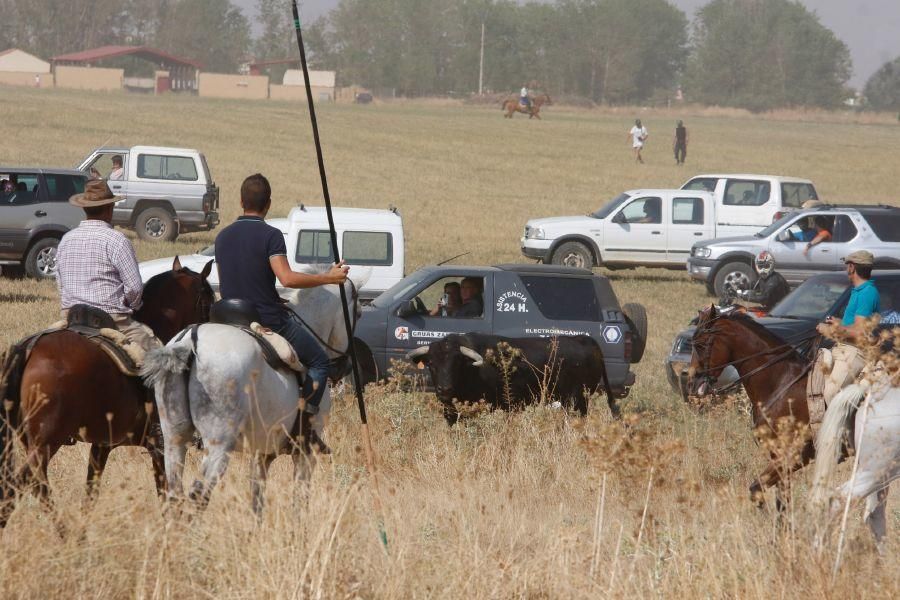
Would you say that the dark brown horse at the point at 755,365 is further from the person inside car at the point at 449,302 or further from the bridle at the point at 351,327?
the person inside car at the point at 449,302

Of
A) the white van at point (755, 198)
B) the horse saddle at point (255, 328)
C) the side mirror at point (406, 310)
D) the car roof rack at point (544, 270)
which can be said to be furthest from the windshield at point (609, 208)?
the horse saddle at point (255, 328)

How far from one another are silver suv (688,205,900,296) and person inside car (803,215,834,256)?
20 millimetres

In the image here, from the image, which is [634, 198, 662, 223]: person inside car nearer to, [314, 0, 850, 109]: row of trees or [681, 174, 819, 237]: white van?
[681, 174, 819, 237]: white van

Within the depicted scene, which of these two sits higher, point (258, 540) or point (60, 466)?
point (258, 540)

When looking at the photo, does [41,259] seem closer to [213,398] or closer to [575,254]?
[575,254]

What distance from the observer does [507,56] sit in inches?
5561

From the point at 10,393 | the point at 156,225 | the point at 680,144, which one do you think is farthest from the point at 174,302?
the point at 680,144

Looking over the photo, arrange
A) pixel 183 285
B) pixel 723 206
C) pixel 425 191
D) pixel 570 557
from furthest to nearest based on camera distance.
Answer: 1. pixel 425 191
2. pixel 723 206
3. pixel 183 285
4. pixel 570 557

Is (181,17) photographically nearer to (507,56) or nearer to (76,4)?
(76,4)

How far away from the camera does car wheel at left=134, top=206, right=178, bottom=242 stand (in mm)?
27938

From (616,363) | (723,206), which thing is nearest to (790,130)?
(723,206)

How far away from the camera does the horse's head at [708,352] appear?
380 inches

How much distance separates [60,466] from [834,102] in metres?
138

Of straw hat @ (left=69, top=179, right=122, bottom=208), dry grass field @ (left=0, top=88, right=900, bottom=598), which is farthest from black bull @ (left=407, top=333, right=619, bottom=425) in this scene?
straw hat @ (left=69, top=179, right=122, bottom=208)
